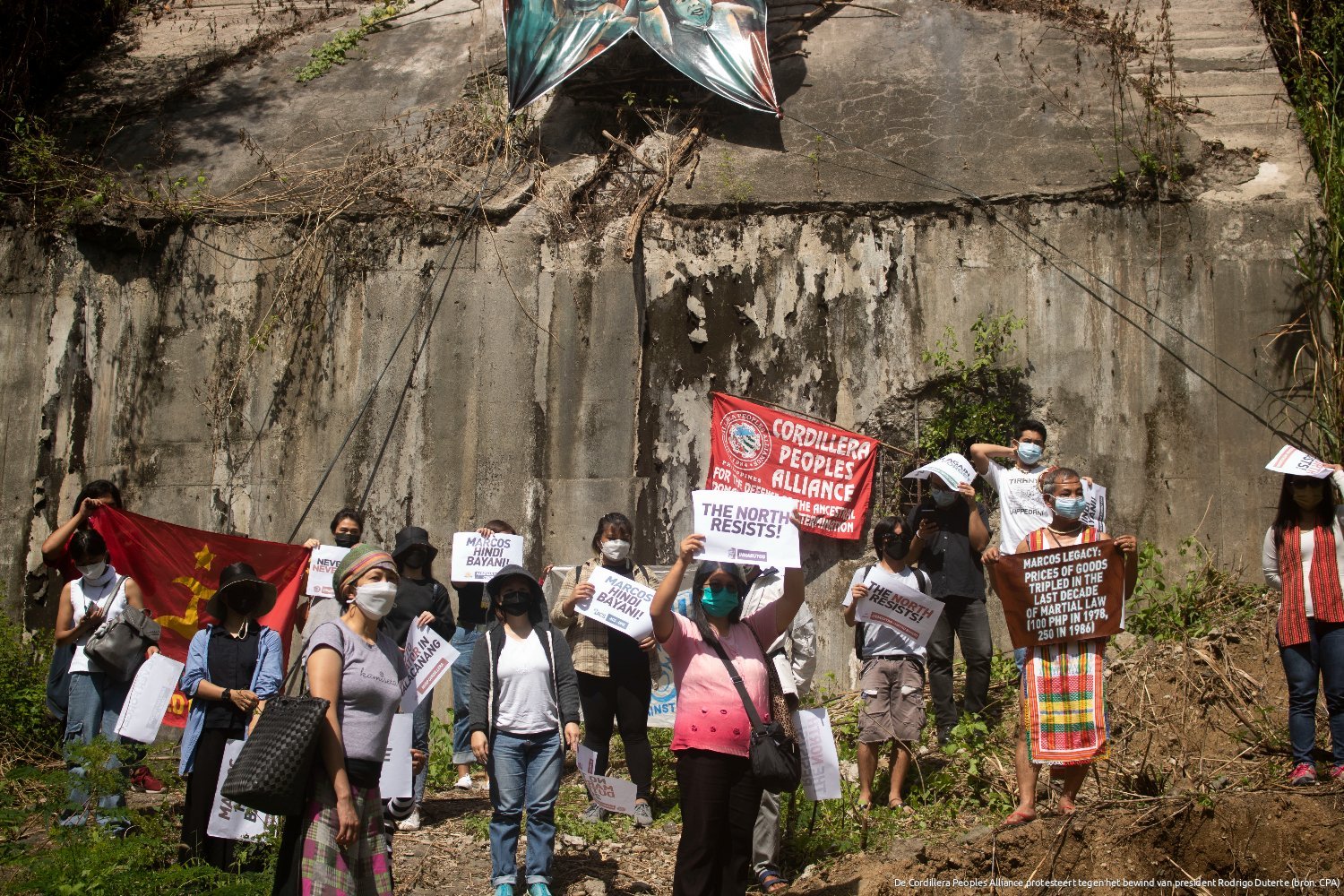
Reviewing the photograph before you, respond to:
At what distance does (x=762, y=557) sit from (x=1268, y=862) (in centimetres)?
263

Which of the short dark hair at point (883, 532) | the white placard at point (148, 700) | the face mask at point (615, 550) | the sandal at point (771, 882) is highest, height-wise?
the short dark hair at point (883, 532)

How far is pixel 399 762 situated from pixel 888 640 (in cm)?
316

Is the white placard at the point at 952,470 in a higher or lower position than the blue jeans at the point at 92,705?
higher

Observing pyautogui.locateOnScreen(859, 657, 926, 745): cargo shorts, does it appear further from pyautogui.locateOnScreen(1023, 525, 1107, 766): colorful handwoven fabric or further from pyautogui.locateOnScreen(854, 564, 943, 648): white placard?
pyautogui.locateOnScreen(1023, 525, 1107, 766): colorful handwoven fabric

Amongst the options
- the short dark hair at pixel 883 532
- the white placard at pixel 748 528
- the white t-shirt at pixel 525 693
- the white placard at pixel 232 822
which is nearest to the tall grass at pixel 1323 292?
the short dark hair at pixel 883 532

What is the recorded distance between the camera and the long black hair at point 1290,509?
22.1 ft

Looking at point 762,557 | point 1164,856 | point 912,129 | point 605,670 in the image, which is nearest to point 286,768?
point 762,557

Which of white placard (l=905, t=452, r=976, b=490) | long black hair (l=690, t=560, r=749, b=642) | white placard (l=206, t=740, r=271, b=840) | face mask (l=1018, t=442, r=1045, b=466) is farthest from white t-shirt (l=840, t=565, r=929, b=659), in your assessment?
white placard (l=206, t=740, r=271, b=840)

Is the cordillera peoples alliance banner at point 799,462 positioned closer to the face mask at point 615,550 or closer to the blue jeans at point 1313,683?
the face mask at point 615,550

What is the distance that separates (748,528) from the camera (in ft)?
18.9

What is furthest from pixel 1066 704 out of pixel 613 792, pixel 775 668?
pixel 613 792

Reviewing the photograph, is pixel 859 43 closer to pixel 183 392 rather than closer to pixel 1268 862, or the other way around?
pixel 183 392

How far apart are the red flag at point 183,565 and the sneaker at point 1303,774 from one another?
252 inches

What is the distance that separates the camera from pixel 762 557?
573cm
